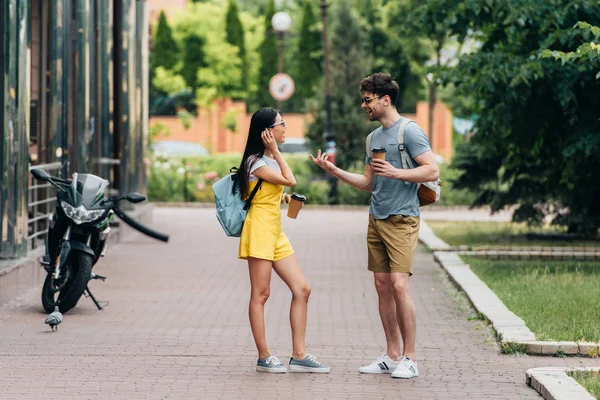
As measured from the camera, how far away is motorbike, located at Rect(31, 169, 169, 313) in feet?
36.9

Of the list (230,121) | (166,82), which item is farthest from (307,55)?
(230,121)

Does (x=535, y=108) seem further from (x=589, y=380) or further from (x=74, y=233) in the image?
(x=589, y=380)

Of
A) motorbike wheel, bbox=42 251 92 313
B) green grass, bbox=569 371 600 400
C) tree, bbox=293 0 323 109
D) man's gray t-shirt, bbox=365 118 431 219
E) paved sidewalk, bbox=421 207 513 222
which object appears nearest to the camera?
green grass, bbox=569 371 600 400

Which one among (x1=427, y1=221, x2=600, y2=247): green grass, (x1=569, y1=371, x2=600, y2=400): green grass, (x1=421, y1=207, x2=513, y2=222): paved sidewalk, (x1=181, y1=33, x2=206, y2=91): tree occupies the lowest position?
(x1=421, y1=207, x2=513, y2=222): paved sidewalk

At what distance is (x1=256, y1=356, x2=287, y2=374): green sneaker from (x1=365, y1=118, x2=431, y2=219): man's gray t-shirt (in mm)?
1110

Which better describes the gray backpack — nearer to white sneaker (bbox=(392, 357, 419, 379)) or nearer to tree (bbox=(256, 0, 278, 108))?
white sneaker (bbox=(392, 357, 419, 379))

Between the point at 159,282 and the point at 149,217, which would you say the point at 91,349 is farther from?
the point at 149,217

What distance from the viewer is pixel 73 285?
1121cm

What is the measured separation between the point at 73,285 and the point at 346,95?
1048 inches

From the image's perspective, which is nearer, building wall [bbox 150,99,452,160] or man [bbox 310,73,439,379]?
man [bbox 310,73,439,379]

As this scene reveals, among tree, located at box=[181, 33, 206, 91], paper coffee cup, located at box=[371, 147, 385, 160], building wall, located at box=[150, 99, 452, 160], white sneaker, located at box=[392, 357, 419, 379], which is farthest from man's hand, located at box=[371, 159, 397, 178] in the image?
tree, located at box=[181, 33, 206, 91]

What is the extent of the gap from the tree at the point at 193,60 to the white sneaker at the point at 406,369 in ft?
198

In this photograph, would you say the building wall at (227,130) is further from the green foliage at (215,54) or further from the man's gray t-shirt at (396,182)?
the man's gray t-shirt at (396,182)

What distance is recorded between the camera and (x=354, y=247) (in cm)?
1975
